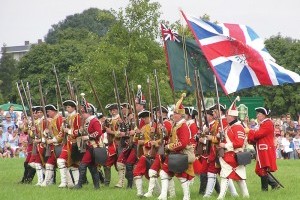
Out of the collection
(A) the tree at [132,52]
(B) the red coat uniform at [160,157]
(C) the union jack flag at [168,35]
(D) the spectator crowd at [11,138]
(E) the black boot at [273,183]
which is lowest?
(E) the black boot at [273,183]

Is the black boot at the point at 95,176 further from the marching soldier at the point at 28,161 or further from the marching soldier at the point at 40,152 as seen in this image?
the marching soldier at the point at 28,161

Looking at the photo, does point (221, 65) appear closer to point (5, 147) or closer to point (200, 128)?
point (200, 128)

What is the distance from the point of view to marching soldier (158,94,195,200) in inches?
608

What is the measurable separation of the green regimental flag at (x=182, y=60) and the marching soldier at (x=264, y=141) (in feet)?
13.5

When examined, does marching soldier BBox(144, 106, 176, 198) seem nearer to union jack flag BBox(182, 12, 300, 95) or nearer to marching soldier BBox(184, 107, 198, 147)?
marching soldier BBox(184, 107, 198, 147)

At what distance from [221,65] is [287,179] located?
13.3ft

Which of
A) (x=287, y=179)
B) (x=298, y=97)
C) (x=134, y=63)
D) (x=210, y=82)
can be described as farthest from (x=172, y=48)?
(x=298, y=97)

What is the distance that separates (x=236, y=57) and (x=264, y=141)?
2.82 m

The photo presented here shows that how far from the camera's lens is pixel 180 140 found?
15.4 m

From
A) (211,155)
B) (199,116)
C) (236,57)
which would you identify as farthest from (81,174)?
(236,57)

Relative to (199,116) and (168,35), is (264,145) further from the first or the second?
(168,35)

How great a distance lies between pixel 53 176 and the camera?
1973 centimetres

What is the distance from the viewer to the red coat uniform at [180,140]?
15.4 meters

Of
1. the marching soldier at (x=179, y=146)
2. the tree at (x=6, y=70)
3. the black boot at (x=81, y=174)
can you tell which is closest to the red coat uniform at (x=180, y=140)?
the marching soldier at (x=179, y=146)
